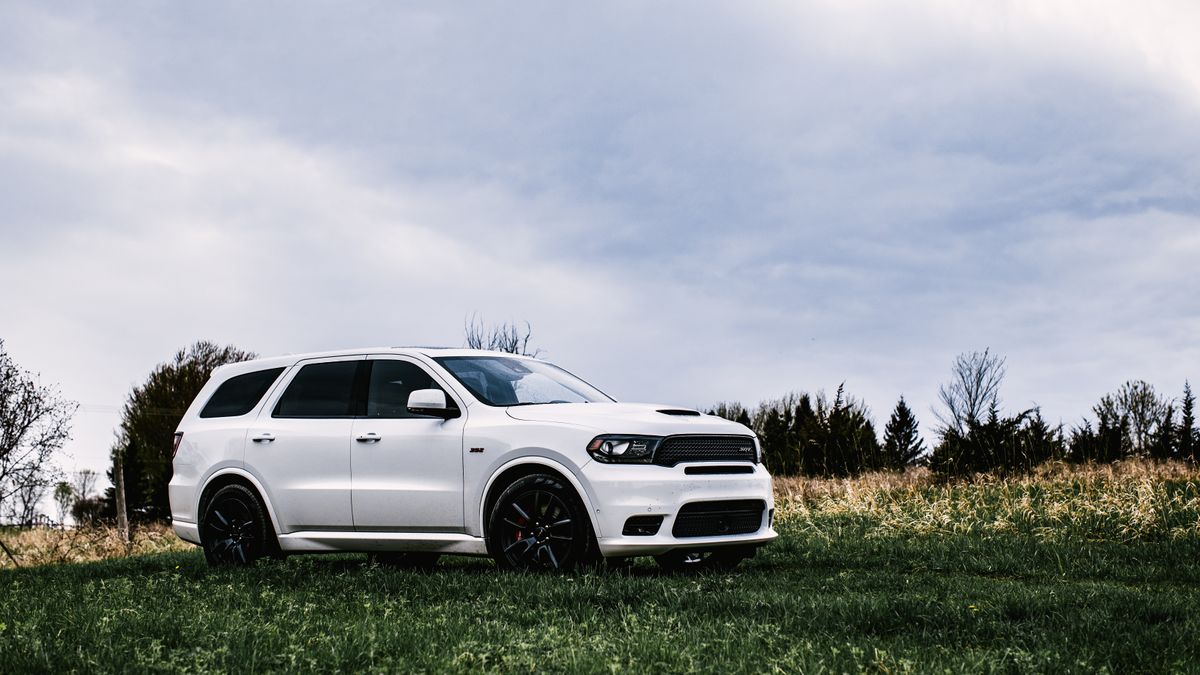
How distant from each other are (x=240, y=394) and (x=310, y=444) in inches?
54.2

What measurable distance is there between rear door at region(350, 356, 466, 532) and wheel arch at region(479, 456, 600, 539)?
0.23 m

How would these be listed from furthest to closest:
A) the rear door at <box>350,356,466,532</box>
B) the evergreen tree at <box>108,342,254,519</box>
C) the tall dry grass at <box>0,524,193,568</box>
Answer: the evergreen tree at <box>108,342,254,519</box>, the tall dry grass at <box>0,524,193,568</box>, the rear door at <box>350,356,466,532</box>

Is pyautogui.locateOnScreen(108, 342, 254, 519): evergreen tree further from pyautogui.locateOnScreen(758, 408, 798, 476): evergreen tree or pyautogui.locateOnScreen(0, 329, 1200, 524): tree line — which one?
pyautogui.locateOnScreen(758, 408, 798, 476): evergreen tree

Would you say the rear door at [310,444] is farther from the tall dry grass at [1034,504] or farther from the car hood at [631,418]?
the tall dry grass at [1034,504]

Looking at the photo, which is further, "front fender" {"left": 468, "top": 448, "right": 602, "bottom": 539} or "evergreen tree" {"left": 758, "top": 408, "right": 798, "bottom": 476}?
"evergreen tree" {"left": 758, "top": 408, "right": 798, "bottom": 476}

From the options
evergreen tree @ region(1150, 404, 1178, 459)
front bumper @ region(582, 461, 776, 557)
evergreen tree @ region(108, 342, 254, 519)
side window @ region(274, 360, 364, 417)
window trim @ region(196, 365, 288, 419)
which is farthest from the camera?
evergreen tree @ region(108, 342, 254, 519)

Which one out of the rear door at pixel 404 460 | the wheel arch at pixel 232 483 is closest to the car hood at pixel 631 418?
the rear door at pixel 404 460

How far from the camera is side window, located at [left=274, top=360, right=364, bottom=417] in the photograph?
31.5ft

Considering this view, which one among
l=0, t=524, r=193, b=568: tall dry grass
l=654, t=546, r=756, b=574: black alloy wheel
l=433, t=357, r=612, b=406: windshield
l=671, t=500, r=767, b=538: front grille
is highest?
l=433, t=357, r=612, b=406: windshield

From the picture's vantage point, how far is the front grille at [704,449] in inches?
320

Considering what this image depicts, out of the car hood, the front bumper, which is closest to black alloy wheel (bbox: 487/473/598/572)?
the front bumper

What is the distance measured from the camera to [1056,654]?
511 centimetres

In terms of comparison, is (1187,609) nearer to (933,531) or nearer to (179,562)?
(933,531)

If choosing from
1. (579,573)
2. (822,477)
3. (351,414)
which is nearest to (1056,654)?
(579,573)
